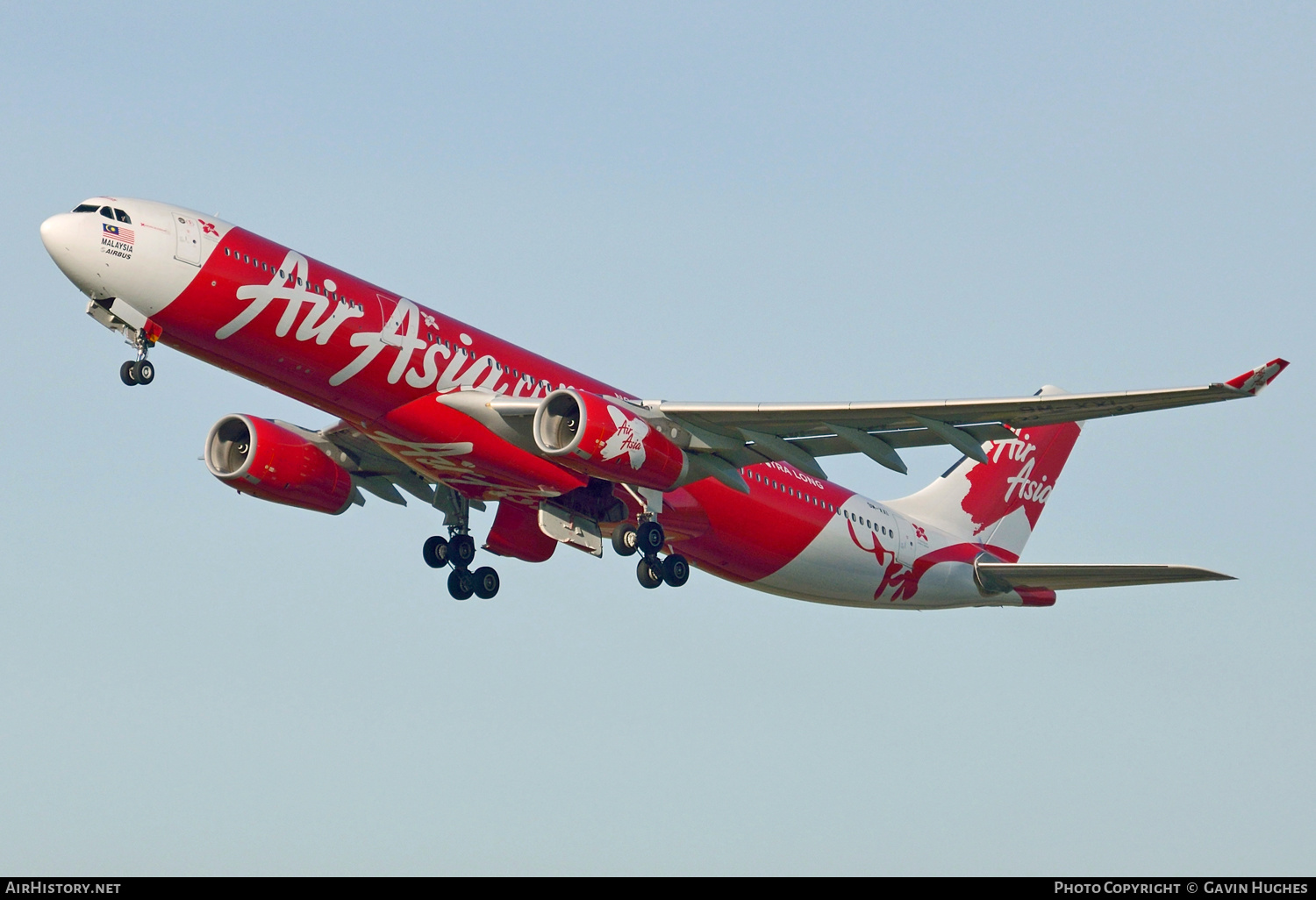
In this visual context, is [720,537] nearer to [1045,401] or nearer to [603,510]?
[603,510]

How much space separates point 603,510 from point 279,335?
8.75 meters

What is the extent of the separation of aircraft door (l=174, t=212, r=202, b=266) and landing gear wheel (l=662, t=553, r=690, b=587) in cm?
1203

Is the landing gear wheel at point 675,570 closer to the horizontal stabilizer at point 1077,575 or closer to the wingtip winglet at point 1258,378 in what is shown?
the horizontal stabilizer at point 1077,575

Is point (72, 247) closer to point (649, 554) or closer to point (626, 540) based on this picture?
point (626, 540)

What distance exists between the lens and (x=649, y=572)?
35000 millimetres

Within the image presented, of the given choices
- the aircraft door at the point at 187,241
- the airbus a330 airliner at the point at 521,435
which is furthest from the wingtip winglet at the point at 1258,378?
the aircraft door at the point at 187,241

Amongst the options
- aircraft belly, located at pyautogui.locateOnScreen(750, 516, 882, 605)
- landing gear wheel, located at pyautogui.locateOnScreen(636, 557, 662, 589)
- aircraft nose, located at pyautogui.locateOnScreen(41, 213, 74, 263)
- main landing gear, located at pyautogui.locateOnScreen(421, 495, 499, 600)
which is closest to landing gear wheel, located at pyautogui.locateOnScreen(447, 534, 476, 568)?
main landing gear, located at pyautogui.locateOnScreen(421, 495, 499, 600)

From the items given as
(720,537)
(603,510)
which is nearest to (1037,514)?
(720,537)

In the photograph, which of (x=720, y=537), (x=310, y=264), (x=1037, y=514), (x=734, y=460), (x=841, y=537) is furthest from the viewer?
(x=1037, y=514)

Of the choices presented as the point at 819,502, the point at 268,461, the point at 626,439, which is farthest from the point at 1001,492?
the point at 268,461

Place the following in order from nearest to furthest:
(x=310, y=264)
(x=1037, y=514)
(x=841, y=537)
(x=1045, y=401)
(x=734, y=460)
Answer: (x=1045, y=401)
(x=310, y=264)
(x=734, y=460)
(x=841, y=537)
(x=1037, y=514)

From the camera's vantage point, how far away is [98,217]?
2958 centimetres

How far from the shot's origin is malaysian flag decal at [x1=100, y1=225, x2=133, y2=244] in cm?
2944

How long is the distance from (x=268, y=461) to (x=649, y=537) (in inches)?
342
